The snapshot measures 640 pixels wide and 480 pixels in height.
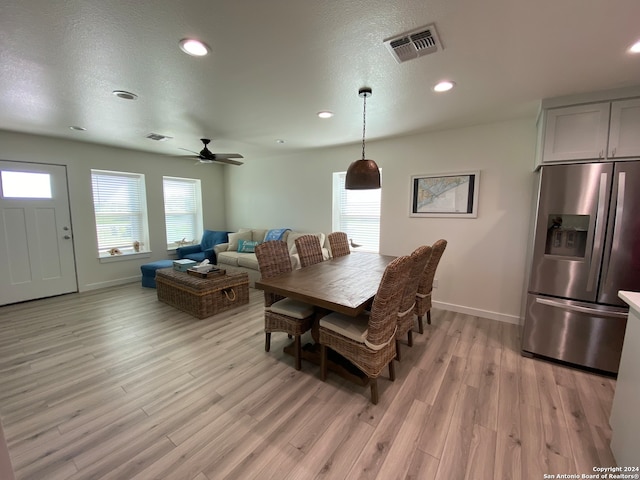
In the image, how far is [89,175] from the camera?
4312 millimetres

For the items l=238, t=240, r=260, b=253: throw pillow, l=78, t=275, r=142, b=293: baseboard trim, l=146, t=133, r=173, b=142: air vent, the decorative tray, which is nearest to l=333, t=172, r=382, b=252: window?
l=238, t=240, r=260, b=253: throw pillow

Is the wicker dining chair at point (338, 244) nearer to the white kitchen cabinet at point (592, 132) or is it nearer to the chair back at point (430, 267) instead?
the chair back at point (430, 267)

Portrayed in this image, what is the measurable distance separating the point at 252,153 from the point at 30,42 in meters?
3.51

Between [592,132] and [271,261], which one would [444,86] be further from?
[271,261]

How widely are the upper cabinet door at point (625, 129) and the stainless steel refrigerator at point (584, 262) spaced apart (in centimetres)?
12

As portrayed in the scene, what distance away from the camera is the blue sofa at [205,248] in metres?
5.10

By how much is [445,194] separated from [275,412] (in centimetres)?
315

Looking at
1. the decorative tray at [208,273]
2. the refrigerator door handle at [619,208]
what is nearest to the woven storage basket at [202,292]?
Answer: the decorative tray at [208,273]

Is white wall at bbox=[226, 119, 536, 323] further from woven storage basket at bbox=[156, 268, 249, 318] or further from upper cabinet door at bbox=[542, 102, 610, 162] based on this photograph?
woven storage basket at bbox=[156, 268, 249, 318]

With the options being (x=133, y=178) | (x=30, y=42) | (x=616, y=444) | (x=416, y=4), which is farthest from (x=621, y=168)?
(x=133, y=178)

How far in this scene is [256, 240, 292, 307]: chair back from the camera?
8.32ft

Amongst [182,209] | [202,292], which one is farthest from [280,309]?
[182,209]

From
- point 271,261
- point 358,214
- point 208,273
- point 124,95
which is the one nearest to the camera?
point 124,95

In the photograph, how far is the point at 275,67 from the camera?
194cm
